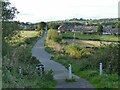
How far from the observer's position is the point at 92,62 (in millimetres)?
21297

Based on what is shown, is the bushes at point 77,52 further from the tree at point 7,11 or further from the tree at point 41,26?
the tree at point 41,26

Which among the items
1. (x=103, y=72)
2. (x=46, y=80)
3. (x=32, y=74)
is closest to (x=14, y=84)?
(x=32, y=74)

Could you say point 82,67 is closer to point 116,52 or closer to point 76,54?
point 116,52

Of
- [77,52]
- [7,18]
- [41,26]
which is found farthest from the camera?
[41,26]

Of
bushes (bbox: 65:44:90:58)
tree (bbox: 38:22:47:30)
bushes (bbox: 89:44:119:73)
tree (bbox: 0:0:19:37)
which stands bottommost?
tree (bbox: 38:22:47:30)

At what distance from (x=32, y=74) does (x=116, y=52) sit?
5.69m

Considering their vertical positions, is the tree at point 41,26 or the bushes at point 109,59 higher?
the bushes at point 109,59

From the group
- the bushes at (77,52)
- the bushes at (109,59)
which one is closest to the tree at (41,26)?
the bushes at (77,52)

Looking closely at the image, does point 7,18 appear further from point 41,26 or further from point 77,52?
point 41,26

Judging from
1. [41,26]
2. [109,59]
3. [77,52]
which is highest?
[109,59]

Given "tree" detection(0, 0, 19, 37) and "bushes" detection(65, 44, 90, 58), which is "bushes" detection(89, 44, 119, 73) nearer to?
"tree" detection(0, 0, 19, 37)

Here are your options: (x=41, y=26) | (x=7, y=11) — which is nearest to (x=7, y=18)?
(x=7, y=11)

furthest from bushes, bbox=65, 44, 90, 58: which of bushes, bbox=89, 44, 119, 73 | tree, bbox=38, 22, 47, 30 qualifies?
tree, bbox=38, 22, 47, 30

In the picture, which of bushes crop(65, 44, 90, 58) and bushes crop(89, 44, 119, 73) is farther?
bushes crop(65, 44, 90, 58)
